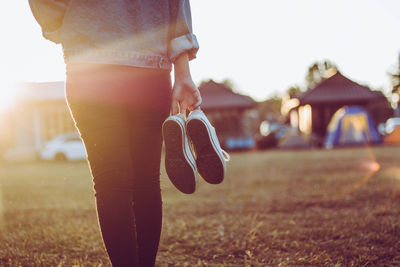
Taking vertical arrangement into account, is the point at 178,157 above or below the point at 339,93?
below

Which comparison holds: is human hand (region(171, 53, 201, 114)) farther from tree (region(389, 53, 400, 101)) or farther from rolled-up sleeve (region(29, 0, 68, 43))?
tree (region(389, 53, 400, 101))

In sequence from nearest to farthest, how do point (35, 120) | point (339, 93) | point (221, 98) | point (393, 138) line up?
point (393, 138), point (35, 120), point (339, 93), point (221, 98)

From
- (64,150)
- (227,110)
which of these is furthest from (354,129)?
(64,150)

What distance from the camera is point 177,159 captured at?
1474 millimetres

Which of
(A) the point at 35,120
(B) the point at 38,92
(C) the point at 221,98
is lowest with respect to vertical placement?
(A) the point at 35,120

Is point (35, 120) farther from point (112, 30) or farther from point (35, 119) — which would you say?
point (112, 30)

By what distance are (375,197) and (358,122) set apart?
15.7 metres

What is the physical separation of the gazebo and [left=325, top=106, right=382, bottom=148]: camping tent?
4.96 metres

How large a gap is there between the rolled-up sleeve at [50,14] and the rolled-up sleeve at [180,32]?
43cm

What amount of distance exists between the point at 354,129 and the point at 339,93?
237 inches

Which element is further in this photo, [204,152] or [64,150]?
[64,150]

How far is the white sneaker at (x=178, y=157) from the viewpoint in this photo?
1464 millimetres

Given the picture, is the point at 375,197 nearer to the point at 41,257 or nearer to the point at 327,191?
the point at 327,191

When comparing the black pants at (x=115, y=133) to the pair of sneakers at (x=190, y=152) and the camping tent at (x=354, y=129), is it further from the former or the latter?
the camping tent at (x=354, y=129)
